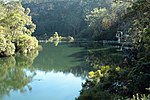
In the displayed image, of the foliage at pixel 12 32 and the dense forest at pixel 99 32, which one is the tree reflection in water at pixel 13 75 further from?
the dense forest at pixel 99 32

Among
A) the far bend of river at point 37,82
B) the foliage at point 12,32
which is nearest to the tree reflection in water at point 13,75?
the far bend of river at point 37,82

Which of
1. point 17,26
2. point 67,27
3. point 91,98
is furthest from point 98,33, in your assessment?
point 91,98

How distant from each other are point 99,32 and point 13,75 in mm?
49312

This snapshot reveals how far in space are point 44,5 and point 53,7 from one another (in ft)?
12.9

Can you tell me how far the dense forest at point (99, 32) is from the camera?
53.3 ft

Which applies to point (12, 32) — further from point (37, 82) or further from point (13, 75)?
point (37, 82)

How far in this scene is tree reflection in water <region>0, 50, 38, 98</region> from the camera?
26.0 metres

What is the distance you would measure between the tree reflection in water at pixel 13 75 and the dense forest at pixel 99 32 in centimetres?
390

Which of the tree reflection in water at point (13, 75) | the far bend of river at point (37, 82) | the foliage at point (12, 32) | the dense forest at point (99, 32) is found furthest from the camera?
the foliage at point (12, 32)

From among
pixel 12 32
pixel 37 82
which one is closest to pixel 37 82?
pixel 37 82

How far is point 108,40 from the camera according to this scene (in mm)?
75562

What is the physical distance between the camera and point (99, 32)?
79.2 metres

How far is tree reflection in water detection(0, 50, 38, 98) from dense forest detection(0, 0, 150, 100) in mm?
3904

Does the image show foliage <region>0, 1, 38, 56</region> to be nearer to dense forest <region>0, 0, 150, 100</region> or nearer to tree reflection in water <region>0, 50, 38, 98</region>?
dense forest <region>0, 0, 150, 100</region>
